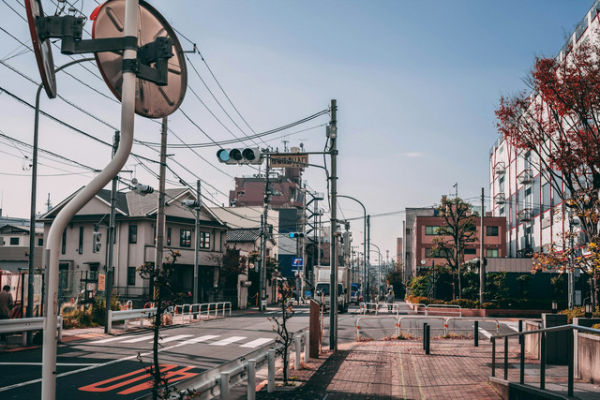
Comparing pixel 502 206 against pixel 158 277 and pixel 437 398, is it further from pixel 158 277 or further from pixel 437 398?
pixel 158 277

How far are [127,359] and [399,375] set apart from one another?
7885mm

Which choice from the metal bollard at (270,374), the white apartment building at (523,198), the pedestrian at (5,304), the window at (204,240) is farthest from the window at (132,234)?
the metal bollard at (270,374)

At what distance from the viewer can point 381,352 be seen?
66.5ft

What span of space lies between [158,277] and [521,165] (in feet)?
206

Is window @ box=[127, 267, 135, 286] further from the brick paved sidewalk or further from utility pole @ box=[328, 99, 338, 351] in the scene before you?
the brick paved sidewalk

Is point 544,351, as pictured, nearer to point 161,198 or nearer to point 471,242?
point 161,198

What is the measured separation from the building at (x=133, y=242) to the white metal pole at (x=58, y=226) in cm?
4197

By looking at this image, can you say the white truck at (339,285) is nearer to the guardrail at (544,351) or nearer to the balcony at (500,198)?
the guardrail at (544,351)

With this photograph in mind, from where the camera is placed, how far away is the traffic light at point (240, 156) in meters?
16.4

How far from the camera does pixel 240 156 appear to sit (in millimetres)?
16391

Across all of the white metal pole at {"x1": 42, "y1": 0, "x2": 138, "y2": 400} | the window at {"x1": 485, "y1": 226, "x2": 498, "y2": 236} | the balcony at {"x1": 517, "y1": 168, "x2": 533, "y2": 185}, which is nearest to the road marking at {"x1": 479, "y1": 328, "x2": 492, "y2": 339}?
the white metal pole at {"x1": 42, "y1": 0, "x2": 138, "y2": 400}

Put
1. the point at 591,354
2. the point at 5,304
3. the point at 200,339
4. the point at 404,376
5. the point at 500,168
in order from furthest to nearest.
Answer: the point at 500,168 < the point at 200,339 < the point at 5,304 < the point at 404,376 < the point at 591,354

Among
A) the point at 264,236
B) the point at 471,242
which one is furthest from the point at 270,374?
the point at 471,242

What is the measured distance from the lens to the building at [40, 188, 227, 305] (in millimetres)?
46469
